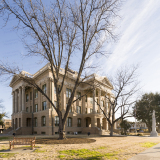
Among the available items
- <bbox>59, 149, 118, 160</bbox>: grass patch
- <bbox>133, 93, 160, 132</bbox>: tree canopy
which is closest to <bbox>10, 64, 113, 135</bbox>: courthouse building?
<bbox>133, 93, 160, 132</bbox>: tree canopy

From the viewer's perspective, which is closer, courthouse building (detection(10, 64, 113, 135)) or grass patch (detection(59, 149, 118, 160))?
grass patch (detection(59, 149, 118, 160))

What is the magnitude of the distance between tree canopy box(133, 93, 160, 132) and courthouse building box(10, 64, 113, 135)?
11692 mm

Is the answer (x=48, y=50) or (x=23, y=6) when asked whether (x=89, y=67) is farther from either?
(x=23, y=6)

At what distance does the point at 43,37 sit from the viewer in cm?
1883

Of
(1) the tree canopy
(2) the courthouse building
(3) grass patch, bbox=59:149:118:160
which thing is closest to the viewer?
(3) grass patch, bbox=59:149:118:160

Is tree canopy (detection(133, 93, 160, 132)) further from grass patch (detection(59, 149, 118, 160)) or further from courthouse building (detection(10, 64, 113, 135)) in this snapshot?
grass patch (detection(59, 149, 118, 160))

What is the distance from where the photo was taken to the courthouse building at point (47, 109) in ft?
123

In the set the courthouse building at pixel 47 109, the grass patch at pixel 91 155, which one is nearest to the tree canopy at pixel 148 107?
the courthouse building at pixel 47 109

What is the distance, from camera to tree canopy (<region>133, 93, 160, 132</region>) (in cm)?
5117

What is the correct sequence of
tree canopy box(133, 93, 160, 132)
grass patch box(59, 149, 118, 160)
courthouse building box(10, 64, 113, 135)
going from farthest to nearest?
tree canopy box(133, 93, 160, 132) → courthouse building box(10, 64, 113, 135) → grass patch box(59, 149, 118, 160)

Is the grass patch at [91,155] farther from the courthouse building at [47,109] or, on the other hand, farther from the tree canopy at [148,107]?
the tree canopy at [148,107]

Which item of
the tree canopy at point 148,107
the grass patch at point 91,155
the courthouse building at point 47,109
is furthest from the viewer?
the tree canopy at point 148,107

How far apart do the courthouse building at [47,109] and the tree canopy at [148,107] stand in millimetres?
11692

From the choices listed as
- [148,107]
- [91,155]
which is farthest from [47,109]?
[148,107]
